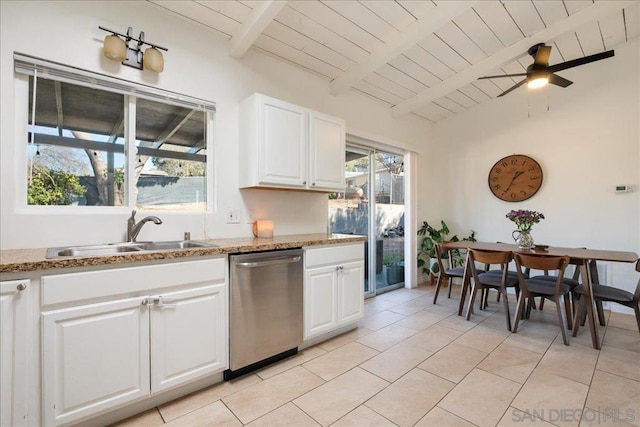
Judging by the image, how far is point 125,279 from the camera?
1.57 m

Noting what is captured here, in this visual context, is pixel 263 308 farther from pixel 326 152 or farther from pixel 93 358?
pixel 326 152

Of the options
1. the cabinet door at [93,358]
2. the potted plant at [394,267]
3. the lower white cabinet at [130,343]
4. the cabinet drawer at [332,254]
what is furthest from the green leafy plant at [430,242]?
the cabinet door at [93,358]

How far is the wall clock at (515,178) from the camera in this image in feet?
13.9

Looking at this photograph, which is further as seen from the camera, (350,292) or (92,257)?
(350,292)

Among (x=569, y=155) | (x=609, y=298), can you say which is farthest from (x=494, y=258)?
(x=569, y=155)

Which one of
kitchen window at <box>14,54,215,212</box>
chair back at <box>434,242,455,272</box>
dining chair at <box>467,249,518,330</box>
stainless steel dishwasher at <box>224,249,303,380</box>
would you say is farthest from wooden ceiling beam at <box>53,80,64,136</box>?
chair back at <box>434,242,455,272</box>

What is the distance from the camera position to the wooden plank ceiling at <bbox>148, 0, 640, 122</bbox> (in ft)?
7.97

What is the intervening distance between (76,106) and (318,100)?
2168mm

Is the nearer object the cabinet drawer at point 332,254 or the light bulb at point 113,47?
the light bulb at point 113,47

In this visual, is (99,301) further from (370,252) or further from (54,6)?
(370,252)

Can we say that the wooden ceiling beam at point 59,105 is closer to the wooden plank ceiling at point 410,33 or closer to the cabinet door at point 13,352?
the wooden plank ceiling at point 410,33

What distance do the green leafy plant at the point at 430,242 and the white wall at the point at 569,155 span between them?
244mm

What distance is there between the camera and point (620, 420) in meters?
1.65

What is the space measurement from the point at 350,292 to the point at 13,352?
7.28 ft
